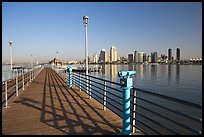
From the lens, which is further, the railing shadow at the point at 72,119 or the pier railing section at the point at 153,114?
the railing shadow at the point at 72,119

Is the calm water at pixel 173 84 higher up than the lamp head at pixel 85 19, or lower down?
lower down

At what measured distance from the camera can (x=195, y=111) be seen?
14.4 metres

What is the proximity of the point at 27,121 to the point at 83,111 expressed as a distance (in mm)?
1780

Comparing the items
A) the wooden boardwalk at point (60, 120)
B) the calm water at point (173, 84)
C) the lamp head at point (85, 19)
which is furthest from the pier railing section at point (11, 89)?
the calm water at point (173, 84)

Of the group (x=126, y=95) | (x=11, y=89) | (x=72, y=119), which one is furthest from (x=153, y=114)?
(x=11, y=89)

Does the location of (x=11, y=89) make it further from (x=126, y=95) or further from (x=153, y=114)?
(x=126, y=95)

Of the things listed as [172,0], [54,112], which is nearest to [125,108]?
[54,112]

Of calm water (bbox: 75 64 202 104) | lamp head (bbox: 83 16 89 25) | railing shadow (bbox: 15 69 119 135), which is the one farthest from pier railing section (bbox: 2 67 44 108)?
calm water (bbox: 75 64 202 104)

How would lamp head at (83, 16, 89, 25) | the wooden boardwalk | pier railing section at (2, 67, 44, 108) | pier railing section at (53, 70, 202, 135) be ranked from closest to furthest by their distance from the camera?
pier railing section at (53, 70, 202, 135) → the wooden boardwalk → pier railing section at (2, 67, 44, 108) → lamp head at (83, 16, 89, 25)

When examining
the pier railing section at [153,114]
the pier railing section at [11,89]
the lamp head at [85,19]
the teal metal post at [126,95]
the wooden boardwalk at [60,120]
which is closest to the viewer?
the pier railing section at [153,114]

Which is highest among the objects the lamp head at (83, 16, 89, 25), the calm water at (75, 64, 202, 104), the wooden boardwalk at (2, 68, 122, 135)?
the lamp head at (83, 16, 89, 25)

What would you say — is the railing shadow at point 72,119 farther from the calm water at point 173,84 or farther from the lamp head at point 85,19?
the lamp head at point 85,19

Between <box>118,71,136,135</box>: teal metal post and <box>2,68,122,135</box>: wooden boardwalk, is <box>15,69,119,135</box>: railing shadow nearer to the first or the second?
<box>2,68,122,135</box>: wooden boardwalk

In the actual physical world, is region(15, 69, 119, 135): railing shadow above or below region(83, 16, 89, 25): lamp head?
below
